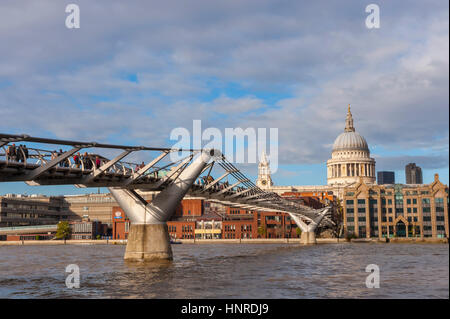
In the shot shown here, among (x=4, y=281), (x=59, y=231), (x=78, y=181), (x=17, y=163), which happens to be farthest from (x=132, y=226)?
(x=59, y=231)

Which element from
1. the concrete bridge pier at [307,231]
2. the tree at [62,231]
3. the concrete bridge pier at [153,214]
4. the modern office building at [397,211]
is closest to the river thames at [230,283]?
the concrete bridge pier at [153,214]

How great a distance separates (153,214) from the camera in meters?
51.7

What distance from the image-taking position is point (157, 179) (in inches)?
1993

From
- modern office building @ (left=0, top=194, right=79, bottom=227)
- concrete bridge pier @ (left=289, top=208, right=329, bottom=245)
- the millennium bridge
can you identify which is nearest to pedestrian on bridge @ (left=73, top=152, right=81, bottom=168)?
the millennium bridge

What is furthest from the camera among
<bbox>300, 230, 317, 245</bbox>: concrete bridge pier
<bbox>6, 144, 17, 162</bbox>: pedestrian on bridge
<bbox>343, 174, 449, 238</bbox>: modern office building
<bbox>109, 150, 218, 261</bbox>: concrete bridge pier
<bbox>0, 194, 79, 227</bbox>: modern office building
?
<bbox>0, 194, 79, 227</bbox>: modern office building

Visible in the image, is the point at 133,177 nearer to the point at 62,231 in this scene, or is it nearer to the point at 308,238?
the point at 308,238

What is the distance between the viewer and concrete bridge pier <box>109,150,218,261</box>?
51.5 m

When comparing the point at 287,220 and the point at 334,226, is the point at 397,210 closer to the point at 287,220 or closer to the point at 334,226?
the point at 334,226

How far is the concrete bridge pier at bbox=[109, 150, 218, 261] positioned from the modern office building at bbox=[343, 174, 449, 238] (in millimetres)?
102069

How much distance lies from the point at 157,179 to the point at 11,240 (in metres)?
127

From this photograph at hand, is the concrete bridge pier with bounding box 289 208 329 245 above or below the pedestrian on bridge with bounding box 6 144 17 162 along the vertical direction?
below

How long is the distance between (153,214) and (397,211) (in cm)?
10889

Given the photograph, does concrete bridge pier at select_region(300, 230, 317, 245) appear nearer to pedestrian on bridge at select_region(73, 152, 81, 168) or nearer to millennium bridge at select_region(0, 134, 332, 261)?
millennium bridge at select_region(0, 134, 332, 261)

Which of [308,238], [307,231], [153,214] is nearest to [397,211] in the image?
[307,231]
